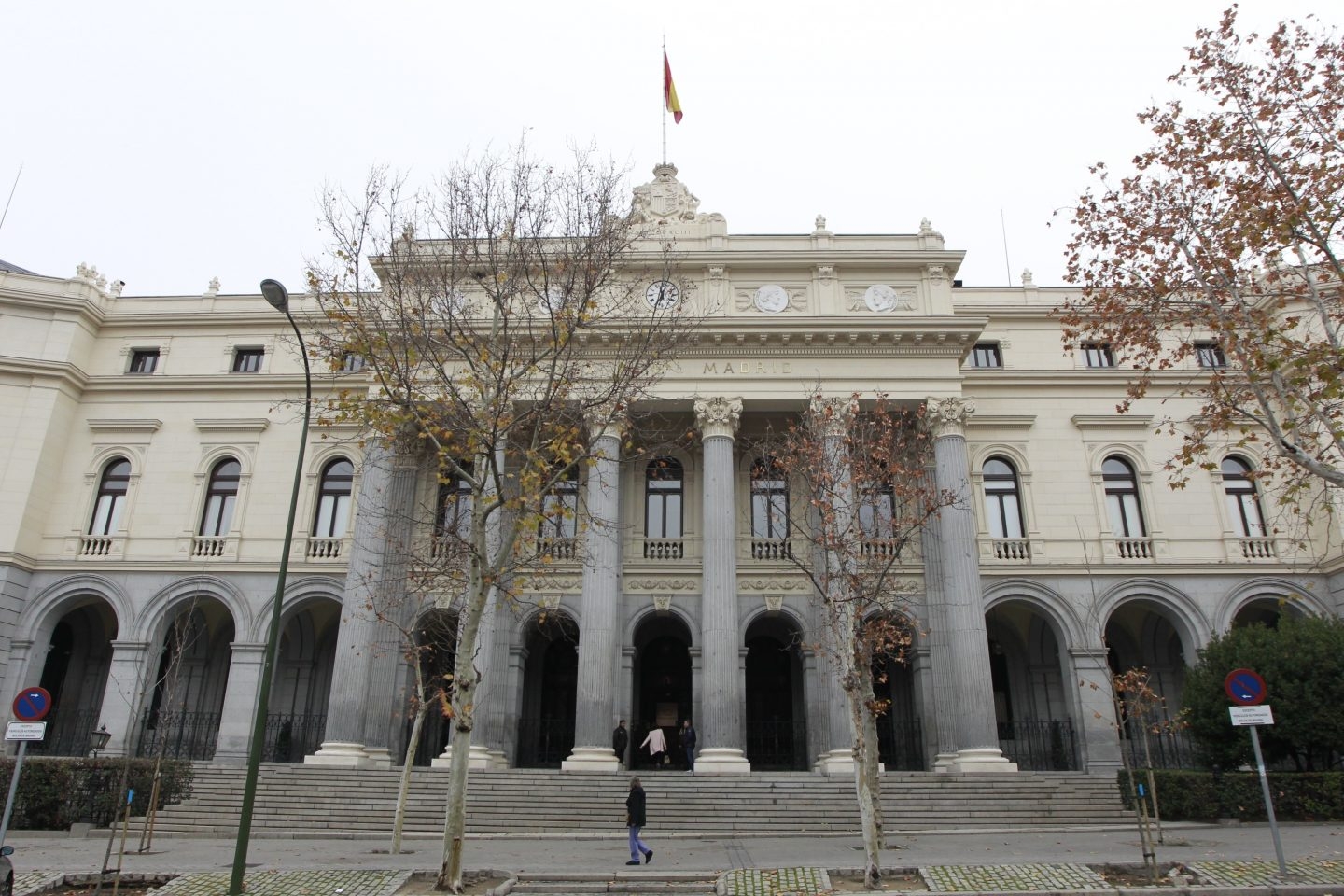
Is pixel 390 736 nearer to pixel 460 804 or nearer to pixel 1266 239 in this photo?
pixel 460 804

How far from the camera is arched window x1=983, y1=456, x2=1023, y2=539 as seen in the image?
29.0 meters

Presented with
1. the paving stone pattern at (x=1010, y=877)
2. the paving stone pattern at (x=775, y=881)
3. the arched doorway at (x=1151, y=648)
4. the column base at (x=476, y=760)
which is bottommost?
the paving stone pattern at (x=775, y=881)

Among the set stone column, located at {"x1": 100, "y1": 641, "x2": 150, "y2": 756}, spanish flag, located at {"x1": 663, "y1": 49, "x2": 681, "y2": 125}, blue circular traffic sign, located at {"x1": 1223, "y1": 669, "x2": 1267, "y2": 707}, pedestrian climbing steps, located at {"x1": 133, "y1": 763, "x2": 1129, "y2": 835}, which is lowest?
pedestrian climbing steps, located at {"x1": 133, "y1": 763, "x2": 1129, "y2": 835}

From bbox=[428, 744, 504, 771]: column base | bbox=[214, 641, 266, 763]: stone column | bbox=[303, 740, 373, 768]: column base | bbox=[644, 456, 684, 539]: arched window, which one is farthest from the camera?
bbox=[644, 456, 684, 539]: arched window

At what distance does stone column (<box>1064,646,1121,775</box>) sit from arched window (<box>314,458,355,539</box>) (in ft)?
73.8

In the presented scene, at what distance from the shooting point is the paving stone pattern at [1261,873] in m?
12.1

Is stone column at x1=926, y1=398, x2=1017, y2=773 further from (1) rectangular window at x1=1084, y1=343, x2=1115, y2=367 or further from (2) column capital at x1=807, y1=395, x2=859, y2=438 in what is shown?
(1) rectangular window at x1=1084, y1=343, x2=1115, y2=367

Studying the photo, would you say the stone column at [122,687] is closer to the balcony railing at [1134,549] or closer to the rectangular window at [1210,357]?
the balcony railing at [1134,549]

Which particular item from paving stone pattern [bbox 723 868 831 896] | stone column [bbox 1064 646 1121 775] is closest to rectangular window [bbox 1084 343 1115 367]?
stone column [bbox 1064 646 1121 775]

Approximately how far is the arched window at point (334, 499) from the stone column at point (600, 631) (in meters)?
8.76

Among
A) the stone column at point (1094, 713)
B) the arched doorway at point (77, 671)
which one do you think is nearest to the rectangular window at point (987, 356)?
the stone column at point (1094, 713)

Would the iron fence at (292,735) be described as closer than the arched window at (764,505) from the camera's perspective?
Yes

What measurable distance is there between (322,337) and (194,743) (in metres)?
19.3

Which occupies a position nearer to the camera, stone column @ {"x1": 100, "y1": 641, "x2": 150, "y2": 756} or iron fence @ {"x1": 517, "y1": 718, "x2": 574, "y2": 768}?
stone column @ {"x1": 100, "y1": 641, "x2": 150, "y2": 756}
